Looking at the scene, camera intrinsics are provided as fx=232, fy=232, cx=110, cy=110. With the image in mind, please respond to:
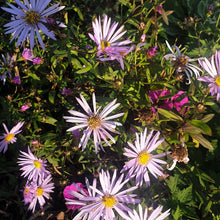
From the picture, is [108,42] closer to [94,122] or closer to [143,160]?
[94,122]

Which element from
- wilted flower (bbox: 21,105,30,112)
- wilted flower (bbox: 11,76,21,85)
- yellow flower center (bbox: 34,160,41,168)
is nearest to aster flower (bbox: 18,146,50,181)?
yellow flower center (bbox: 34,160,41,168)

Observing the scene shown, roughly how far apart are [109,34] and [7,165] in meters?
1.44

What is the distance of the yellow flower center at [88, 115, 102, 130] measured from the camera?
4.76ft

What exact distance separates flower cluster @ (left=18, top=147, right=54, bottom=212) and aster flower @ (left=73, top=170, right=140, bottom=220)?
47cm

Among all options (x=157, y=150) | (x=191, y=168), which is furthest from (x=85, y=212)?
(x=191, y=168)

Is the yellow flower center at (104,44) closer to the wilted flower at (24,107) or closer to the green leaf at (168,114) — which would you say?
the green leaf at (168,114)

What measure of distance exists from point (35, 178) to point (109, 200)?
24.2 inches

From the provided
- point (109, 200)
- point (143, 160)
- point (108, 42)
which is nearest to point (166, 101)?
point (143, 160)

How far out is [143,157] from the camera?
152 cm

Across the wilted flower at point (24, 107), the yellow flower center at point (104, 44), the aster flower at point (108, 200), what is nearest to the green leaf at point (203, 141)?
the aster flower at point (108, 200)

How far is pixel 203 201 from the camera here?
162cm

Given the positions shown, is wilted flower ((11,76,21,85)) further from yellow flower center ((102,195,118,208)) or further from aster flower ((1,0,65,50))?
yellow flower center ((102,195,118,208))

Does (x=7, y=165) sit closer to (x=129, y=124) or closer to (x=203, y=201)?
(x=129, y=124)

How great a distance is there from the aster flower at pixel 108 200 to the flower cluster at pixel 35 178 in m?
0.47
